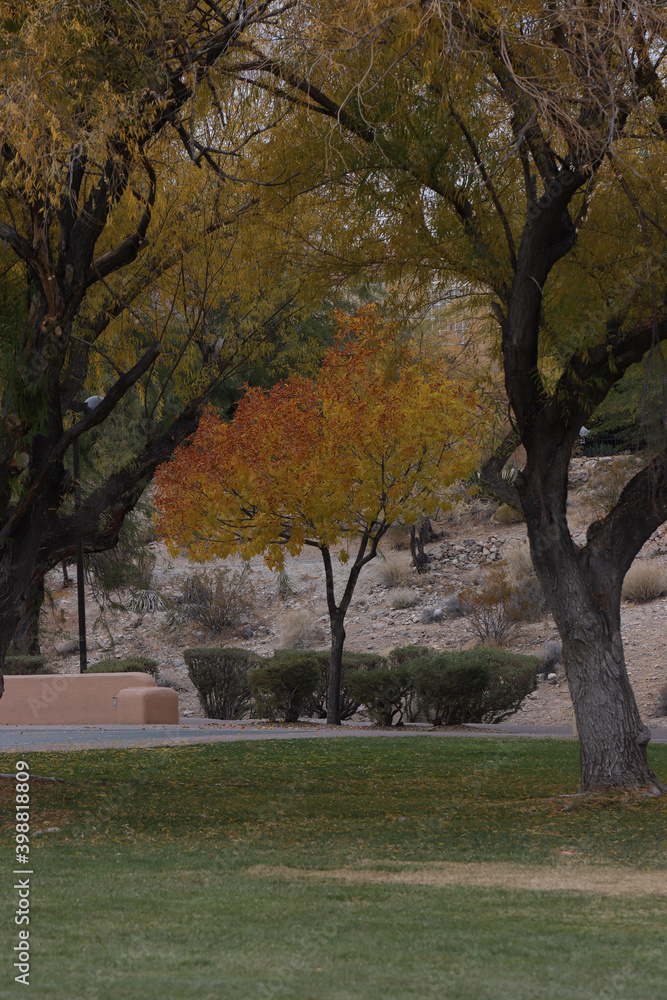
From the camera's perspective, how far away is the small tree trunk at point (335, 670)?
57.8 ft

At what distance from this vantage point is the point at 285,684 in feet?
58.2

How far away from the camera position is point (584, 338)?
8.97 meters

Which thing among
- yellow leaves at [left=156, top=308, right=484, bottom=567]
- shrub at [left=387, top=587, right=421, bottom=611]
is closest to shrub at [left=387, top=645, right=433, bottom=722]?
yellow leaves at [left=156, top=308, right=484, bottom=567]

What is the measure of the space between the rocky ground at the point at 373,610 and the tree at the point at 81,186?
62.3ft

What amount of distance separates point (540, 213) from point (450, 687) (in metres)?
9.48

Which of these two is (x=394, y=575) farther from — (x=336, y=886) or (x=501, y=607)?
(x=336, y=886)

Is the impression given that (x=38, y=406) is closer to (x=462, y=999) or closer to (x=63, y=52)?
(x=63, y=52)

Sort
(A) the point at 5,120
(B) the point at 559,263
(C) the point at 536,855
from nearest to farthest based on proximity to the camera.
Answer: (C) the point at 536,855 → (A) the point at 5,120 → (B) the point at 559,263

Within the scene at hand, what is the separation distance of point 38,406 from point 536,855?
5.19m

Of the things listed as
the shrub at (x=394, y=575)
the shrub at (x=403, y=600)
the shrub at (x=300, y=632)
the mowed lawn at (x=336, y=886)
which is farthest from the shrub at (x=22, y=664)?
the shrub at (x=394, y=575)

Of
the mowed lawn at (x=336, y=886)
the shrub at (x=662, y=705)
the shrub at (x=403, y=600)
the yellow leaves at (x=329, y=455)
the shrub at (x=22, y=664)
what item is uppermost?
the yellow leaves at (x=329, y=455)

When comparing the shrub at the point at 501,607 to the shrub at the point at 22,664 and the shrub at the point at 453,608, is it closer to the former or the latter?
the shrub at the point at 453,608

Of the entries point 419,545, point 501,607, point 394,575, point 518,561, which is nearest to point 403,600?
point 394,575

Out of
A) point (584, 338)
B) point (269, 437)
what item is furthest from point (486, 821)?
point (269, 437)
